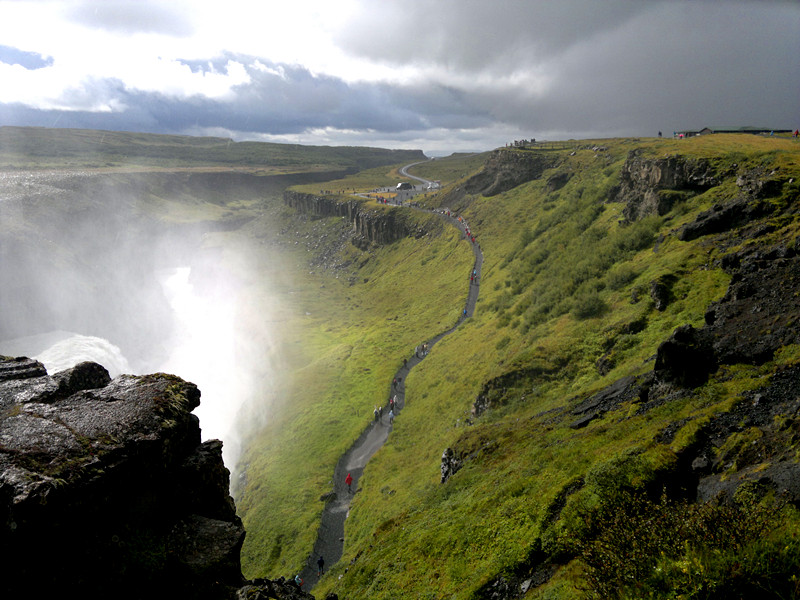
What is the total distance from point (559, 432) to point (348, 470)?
28.3m

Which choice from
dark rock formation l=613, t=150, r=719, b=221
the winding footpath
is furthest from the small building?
the winding footpath

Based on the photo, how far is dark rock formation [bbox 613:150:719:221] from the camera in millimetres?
46000

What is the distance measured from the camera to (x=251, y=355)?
88.8 meters

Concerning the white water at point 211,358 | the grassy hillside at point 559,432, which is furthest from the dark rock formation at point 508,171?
the white water at point 211,358

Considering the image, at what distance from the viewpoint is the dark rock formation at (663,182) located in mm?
46000

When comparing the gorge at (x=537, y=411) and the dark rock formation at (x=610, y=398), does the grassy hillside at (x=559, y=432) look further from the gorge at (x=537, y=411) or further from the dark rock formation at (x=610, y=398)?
the dark rock formation at (x=610, y=398)

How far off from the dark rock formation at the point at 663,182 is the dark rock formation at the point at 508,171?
5214 cm

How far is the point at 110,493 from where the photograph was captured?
12.0 metres

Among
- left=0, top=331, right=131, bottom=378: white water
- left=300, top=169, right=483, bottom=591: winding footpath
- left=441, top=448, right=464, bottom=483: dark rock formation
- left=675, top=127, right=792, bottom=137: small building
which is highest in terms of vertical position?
left=675, top=127, right=792, bottom=137: small building

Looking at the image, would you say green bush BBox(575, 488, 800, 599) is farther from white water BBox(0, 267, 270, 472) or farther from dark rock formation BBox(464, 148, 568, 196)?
dark rock formation BBox(464, 148, 568, 196)

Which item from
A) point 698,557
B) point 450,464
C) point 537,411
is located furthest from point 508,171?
point 698,557

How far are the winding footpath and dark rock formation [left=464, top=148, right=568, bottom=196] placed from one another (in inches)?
2019

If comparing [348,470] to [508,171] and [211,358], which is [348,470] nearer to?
[211,358]

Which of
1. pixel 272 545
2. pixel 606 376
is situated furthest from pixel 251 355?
pixel 606 376
